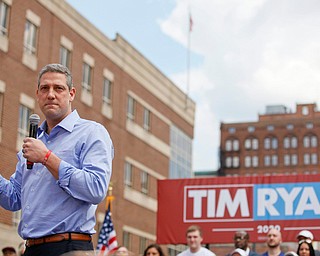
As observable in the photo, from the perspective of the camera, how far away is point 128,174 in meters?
44.7

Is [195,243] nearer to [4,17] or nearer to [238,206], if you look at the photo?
[238,206]

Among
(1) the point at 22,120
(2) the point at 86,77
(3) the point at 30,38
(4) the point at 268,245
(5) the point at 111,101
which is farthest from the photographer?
(5) the point at 111,101

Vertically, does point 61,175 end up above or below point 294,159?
below

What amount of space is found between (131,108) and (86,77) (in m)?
6.34

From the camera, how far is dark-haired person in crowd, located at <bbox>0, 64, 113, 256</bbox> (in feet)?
11.6

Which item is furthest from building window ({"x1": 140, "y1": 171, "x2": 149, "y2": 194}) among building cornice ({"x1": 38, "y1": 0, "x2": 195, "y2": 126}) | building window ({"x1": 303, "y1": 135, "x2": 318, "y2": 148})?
building window ({"x1": 303, "y1": 135, "x2": 318, "y2": 148})

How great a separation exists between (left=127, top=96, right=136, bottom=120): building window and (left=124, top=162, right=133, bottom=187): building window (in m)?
3.07

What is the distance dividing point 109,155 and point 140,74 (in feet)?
143

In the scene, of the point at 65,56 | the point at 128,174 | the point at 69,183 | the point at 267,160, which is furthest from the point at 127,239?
the point at 267,160

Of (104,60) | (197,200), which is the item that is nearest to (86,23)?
(104,60)

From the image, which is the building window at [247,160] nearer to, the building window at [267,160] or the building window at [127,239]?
the building window at [267,160]

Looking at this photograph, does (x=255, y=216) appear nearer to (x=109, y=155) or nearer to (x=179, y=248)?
(x=109, y=155)

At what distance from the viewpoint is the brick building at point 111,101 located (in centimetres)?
3266

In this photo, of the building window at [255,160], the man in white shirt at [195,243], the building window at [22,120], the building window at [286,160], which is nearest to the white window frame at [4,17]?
the building window at [22,120]
